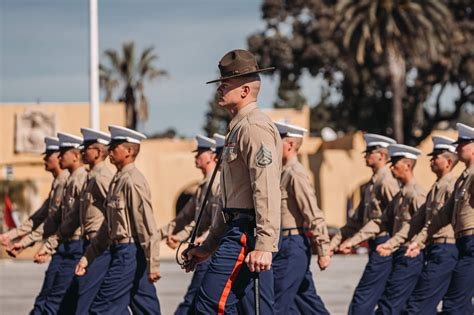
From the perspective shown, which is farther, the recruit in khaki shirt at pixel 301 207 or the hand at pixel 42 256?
the hand at pixel 42 256

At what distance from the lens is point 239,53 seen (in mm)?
6953

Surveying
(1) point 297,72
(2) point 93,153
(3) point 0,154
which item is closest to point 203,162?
(2) point 93,153

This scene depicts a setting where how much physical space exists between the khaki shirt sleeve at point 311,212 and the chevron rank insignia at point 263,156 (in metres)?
3.66

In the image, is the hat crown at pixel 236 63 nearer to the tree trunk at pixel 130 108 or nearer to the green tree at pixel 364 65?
the green tree at pixel 364 65

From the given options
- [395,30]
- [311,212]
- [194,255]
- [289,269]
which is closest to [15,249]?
[289,269]

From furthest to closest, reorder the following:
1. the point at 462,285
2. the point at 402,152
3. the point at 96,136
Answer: the point at 402,152 < the point at 96,136 < the point at 462,285

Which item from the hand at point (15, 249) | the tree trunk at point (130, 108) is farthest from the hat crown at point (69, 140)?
the tree trunk at point (130, 108)

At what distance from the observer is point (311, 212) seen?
1036cm

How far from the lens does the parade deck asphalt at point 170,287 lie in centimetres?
1576

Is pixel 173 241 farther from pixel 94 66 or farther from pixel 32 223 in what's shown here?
pixel 94 66

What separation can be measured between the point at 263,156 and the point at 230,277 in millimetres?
716

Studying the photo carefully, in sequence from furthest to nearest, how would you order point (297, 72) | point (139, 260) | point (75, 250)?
point (297, 72)
point (75, 250)
point (139, 260)

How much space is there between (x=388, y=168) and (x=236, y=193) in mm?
5691

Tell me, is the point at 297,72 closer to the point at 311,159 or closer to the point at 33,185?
the point at 311,159
